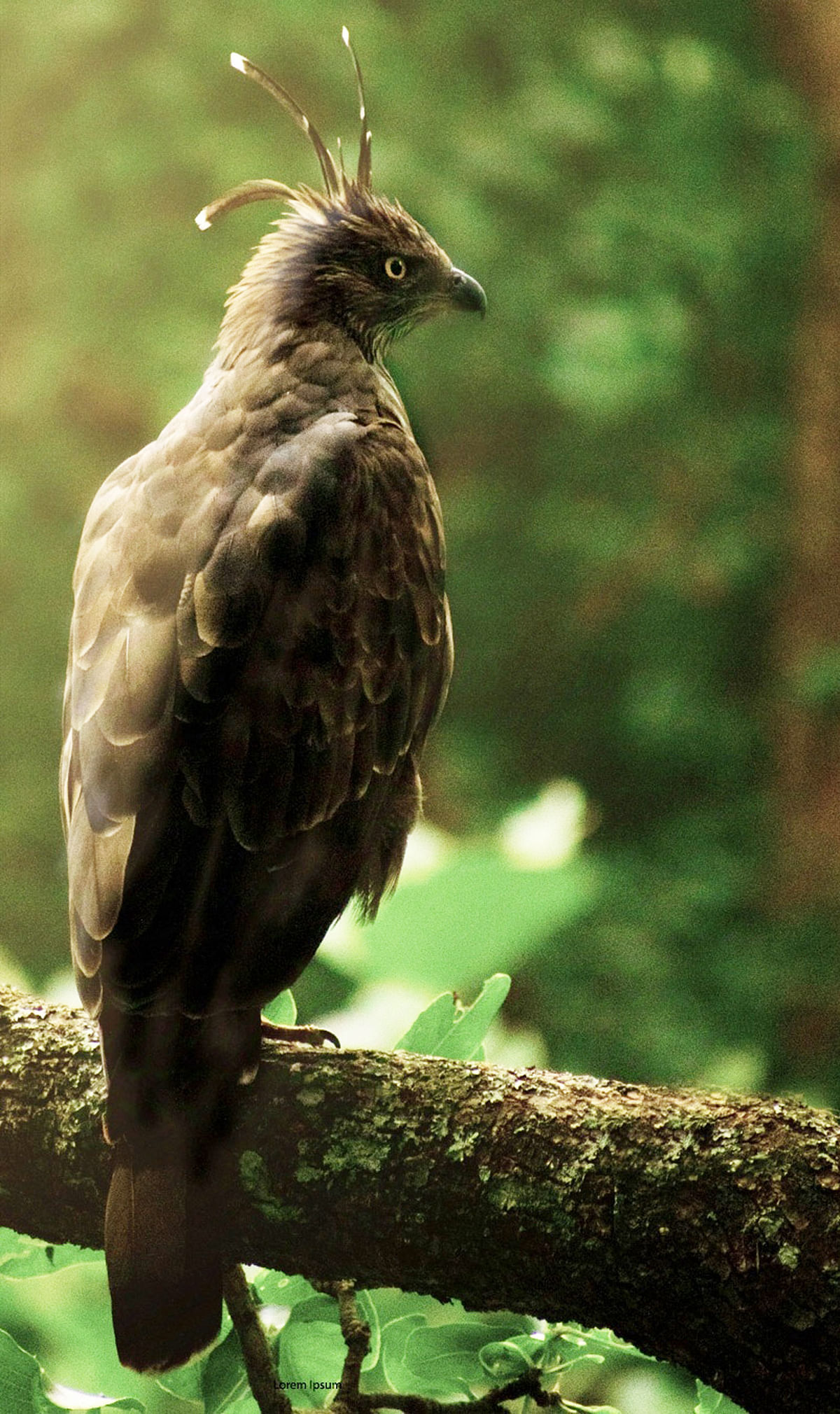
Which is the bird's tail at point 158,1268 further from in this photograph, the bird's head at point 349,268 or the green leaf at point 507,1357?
the bird's head at point 349,268

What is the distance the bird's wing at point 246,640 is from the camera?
91 cm

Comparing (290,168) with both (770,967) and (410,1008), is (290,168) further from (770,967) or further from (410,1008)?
(770,967)

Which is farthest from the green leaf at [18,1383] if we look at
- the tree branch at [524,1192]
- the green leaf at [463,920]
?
the green leaf at [463,920]

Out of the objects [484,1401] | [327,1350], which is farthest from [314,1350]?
[484,1401]

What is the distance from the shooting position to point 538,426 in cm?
187

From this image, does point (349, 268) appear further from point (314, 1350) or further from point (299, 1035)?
point (314, 1350)

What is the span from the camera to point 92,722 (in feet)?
3.11

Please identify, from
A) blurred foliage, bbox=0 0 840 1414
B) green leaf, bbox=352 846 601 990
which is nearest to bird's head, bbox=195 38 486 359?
blurred foliage, bbox=0 0 840 1414

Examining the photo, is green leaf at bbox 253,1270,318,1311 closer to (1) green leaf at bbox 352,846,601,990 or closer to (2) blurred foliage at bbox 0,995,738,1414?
(2) blurred foliage at bbox 0,995,738,1414

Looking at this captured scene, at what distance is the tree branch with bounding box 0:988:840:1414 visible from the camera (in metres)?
0.73

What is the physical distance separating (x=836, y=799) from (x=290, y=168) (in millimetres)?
1086

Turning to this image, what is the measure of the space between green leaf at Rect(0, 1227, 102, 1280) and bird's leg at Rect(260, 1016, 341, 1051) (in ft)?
0.62

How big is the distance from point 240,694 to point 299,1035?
0.86ft

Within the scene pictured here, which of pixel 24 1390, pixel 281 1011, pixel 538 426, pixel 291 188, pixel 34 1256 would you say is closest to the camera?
pixel 24 1390
